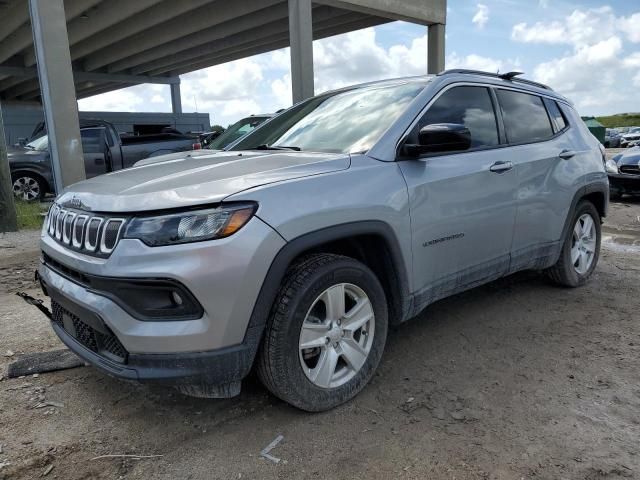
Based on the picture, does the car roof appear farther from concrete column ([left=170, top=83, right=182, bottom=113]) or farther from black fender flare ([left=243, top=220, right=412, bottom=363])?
concrete column ([left=170, top=83, right=182, bottom=113])

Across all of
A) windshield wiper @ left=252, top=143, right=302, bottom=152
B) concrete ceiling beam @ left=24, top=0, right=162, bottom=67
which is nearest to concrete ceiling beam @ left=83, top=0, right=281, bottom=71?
concrete ceiling beam @ left=24, top=0, right=162, bottom=67

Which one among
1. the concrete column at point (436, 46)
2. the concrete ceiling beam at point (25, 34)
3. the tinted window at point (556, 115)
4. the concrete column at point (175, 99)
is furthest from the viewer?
the concrete column at point (175, 99)

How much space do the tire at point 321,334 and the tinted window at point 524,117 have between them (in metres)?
1.92

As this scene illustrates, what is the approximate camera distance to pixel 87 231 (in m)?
2.49

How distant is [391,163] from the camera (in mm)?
2953

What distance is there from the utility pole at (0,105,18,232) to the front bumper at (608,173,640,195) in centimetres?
1044

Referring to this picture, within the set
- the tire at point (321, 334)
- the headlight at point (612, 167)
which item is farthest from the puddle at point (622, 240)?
the tire at point (321, 334)

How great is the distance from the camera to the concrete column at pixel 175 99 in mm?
24719

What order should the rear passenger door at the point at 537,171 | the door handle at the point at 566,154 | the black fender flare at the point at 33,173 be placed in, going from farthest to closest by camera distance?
the black fender flare at the point at 33,173 < the door handle at the point at 566,154 < the rear passenger door at the point at 537,171

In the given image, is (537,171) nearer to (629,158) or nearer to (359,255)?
(359,255)

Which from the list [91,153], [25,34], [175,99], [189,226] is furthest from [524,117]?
[175,99]

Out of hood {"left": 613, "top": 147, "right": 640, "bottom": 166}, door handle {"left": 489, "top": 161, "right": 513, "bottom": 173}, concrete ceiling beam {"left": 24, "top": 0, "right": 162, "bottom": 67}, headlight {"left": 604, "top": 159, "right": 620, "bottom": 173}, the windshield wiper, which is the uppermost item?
concrete ceiling beam {"left": 24, "top": 0, "right": 162, "bottom": 67}

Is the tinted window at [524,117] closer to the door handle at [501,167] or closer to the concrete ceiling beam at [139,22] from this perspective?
the door handle at [501,167]

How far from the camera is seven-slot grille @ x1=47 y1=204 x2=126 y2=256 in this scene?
92.6 inches
